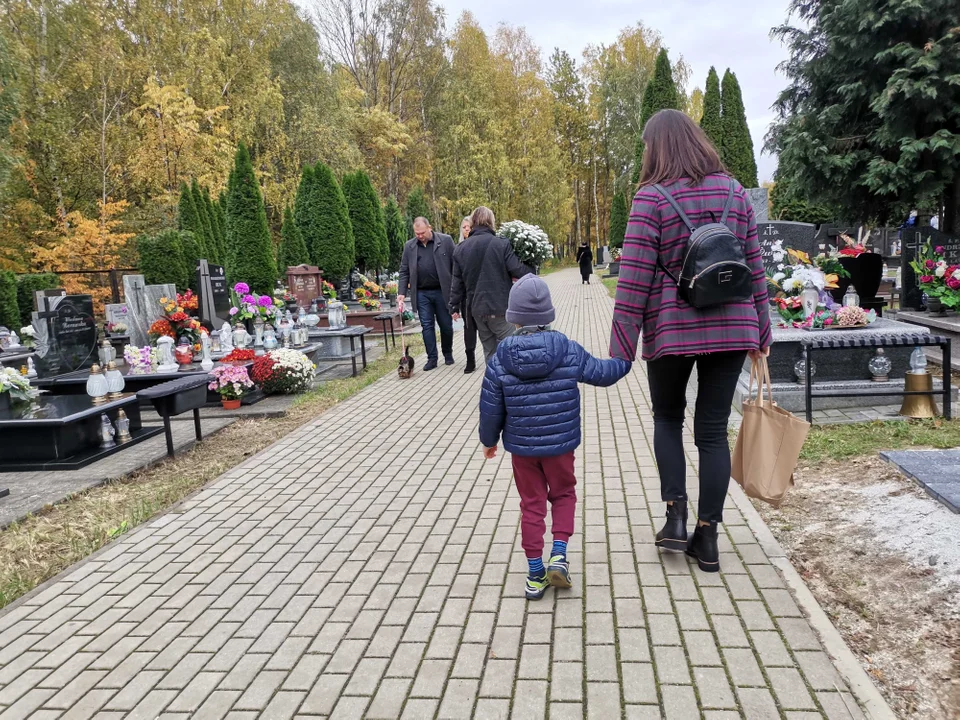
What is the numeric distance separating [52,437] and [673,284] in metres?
5.21

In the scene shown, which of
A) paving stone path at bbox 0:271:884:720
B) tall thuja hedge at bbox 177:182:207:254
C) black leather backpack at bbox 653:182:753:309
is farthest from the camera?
tall thuja hedge at bbox 177:182:207:254

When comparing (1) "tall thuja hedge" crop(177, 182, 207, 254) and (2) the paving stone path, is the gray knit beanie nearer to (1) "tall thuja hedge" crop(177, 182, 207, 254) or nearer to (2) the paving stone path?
(2) the paving stone path

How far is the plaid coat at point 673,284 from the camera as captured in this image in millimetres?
2949

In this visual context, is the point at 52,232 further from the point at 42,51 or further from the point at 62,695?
the point at 62,695

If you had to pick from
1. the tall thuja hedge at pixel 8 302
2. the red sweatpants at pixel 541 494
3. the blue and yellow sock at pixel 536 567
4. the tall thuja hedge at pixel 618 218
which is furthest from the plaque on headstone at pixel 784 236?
the tall thuja hedge at pixel 618 218

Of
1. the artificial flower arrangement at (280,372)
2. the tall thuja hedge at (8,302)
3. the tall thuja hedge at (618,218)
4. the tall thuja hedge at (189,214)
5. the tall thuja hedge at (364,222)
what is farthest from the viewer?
the tall thuja hedge at (618,218)

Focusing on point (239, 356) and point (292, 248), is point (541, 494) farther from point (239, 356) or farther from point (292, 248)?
point (292, 248)

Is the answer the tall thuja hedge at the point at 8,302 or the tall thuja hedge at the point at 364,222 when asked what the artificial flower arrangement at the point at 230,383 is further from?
the tall thuja hedge at the point at 364,222

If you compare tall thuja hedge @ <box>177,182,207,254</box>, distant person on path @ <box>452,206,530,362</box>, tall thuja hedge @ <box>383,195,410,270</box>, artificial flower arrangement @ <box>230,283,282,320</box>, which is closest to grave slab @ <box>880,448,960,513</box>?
distant person on path @ <box>452,206,530,362</box>

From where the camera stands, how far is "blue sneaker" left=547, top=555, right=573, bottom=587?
10.2 ft

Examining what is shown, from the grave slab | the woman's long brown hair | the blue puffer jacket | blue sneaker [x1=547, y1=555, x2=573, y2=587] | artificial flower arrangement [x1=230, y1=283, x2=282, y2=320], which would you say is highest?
the woman's long brown hair

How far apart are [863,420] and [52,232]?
23.6 m

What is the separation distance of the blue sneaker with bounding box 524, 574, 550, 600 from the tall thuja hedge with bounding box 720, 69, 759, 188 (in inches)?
1259

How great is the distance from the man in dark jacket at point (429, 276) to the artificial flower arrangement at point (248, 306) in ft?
9.99
